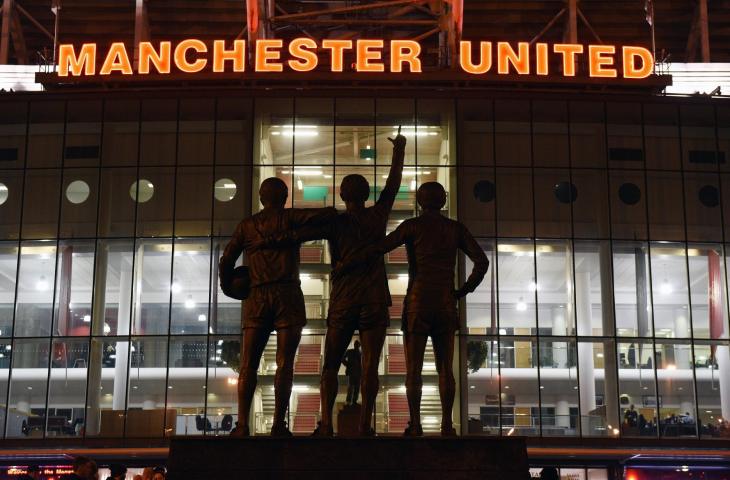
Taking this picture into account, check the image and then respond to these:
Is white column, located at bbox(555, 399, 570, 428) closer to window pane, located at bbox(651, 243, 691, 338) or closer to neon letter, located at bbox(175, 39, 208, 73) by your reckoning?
window pane, located at bbox(651, 243, 691, 338)

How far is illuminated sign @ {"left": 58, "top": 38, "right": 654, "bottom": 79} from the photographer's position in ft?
146

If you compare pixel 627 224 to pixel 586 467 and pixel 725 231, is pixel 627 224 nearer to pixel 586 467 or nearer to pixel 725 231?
pixel 725 231

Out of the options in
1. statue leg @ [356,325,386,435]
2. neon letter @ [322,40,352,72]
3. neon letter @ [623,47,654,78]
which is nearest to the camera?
statue leg @ [356,325,386,435]

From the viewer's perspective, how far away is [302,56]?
45156mm

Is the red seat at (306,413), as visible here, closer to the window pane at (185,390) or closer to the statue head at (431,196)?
the window pane at (185,390)

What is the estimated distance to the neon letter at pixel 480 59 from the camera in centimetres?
4447

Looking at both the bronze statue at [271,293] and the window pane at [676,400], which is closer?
the bronze statue at [271,293]

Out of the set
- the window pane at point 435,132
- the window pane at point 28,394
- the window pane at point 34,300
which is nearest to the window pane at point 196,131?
the window pane at point 34,300

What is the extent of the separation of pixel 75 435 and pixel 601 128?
22.3m

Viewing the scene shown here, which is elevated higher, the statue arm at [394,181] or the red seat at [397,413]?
the statue arm at [394,181]

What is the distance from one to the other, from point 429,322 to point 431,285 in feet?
1.51

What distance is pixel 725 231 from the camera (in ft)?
141

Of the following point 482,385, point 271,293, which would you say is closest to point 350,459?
point 271,293

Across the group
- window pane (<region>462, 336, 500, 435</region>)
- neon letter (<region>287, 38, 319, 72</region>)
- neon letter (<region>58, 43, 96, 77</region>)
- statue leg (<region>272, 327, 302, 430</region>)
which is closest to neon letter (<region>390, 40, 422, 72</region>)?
neon letter (<region>287, 38, 319, 72</region>)
